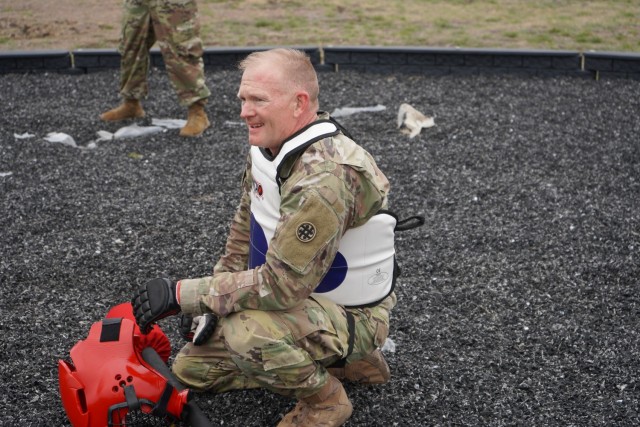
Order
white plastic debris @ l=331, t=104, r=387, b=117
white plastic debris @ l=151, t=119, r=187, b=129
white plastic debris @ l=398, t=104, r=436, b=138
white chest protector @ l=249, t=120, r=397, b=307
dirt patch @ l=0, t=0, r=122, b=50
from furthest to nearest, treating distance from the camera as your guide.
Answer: dirt patch @ l=0, t=0, r=122, b=50 < white plastic debris @ l=331, t=104, r=387, b=117 < white plastic debris @ l=151, t=119, r=187, b=129 < white plastic debris @ l=398, t=104, r=436, b=138 < white chest protector @ l=249, t=120, r=397, b=307

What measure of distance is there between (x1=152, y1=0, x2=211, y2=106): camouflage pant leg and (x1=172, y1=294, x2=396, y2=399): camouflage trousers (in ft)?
12.1

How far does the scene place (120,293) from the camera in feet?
13.5

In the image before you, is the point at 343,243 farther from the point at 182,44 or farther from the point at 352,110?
the point at 352,110

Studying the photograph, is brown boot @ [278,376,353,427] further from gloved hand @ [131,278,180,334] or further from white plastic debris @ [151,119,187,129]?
white plastic debris @ [151,119,187,129]

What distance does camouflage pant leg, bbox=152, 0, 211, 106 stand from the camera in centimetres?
644

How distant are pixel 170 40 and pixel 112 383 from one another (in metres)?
4.10

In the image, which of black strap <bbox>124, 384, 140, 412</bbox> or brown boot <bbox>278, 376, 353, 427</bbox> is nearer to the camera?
black strap <bbox>124, 384, 140, 412</bbox>

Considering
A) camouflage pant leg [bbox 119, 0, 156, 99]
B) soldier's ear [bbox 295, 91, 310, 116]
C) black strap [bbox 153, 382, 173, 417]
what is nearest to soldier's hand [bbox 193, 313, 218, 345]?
black strap [bbox 153, 382, 173, 417]

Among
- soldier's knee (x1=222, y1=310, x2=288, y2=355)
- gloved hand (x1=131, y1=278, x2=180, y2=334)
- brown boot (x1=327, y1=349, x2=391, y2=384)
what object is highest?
gloved hand (x1=131, y1=278, x2=180, y2=334)

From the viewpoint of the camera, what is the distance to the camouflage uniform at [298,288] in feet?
9.12

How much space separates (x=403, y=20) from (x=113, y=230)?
6.84 m

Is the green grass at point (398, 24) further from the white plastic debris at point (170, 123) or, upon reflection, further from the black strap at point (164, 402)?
the black strap at point (164, 402)

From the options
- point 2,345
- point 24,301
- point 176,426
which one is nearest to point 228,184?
point 24,301

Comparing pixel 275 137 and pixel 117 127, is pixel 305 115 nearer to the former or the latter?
pixel 275 137
